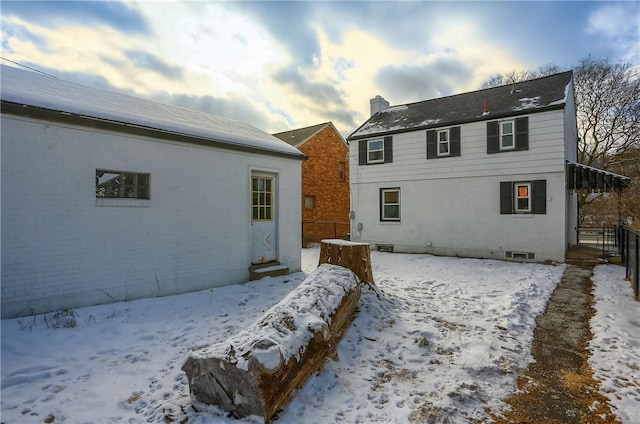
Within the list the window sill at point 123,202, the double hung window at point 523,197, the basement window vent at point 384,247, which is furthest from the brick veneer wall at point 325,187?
the window sill at point 123,202

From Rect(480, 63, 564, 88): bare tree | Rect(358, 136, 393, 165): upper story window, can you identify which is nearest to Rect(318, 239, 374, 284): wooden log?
Rect(358, 136, 393, 165): upper story window

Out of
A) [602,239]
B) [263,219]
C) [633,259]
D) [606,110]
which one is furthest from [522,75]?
[263,219]

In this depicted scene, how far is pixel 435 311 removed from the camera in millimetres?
5820

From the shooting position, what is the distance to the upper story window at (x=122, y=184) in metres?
5.93

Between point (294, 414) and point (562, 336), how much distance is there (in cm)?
412

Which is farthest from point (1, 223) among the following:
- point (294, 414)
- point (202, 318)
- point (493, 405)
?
point (493, 405)

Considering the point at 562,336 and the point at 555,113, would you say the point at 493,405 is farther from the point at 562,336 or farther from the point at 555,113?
the point at 555,113

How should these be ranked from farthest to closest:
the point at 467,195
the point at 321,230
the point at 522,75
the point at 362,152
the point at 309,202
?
the point at 522,75 → the point at 321,230 → the point at 309,202 → the point at 362,152 → the point at 467,195

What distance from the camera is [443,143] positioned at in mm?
13227

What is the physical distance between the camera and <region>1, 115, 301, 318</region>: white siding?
5039 mm

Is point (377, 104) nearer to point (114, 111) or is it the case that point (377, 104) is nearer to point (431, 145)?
point (431, 145)

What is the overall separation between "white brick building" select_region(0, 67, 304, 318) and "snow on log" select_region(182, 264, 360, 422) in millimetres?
3804

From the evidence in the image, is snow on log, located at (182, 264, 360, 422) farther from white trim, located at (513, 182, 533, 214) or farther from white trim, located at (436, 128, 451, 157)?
white trim, located at (436, 128, 451, 157)

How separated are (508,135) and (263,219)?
30.5 feet
